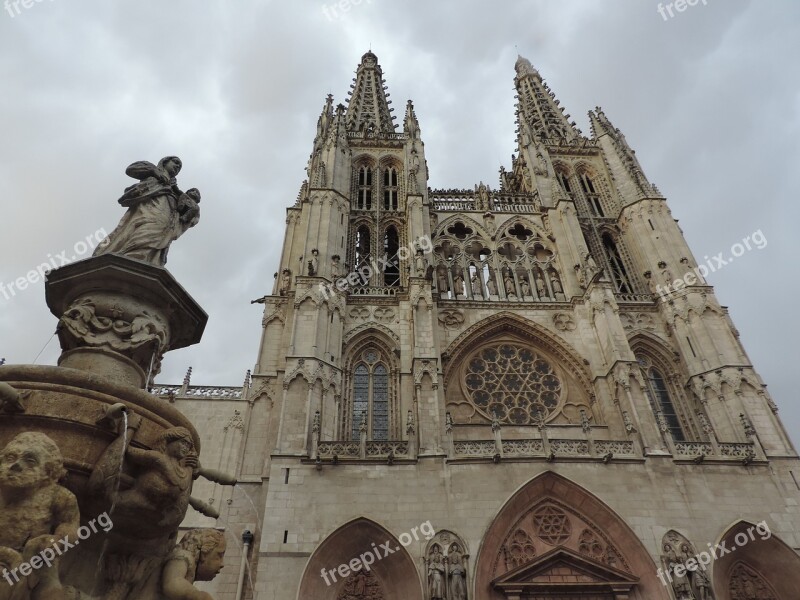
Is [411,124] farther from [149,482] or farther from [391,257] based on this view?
[149,482]

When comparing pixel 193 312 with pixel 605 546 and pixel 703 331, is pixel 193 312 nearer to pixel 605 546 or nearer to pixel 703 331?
pixel 605 546

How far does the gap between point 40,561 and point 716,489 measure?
48.9 ft

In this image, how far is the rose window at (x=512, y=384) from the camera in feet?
55.0

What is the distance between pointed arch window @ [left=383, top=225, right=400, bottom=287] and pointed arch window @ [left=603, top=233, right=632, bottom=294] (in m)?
8.67

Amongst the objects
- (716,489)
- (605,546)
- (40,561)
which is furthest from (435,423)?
(40,561)

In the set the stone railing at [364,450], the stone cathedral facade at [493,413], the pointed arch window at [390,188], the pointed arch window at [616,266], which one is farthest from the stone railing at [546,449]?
the pointed arch window at [390,188]

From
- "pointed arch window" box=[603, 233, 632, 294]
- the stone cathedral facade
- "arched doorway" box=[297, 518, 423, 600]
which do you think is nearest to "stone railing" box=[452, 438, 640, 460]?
the stone cathedral facade

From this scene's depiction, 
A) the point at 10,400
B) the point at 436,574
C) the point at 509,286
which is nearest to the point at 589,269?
the point at 509,286

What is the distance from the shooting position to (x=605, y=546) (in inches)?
512

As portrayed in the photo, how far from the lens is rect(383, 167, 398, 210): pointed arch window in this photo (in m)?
23.2

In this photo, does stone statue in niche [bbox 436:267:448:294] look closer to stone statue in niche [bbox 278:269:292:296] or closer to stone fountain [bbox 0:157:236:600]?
stone statue in niche [bbox 278:269:292:296]

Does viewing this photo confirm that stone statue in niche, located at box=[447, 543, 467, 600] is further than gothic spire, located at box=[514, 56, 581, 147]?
No

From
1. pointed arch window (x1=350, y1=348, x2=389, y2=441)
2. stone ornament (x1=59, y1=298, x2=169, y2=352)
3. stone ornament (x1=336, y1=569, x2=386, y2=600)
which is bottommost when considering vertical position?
stone ornament (x1=336, y1=569, x2=386, y2=600)

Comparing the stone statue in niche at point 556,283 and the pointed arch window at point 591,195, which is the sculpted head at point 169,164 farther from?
the pointed arch window at point 591,195
